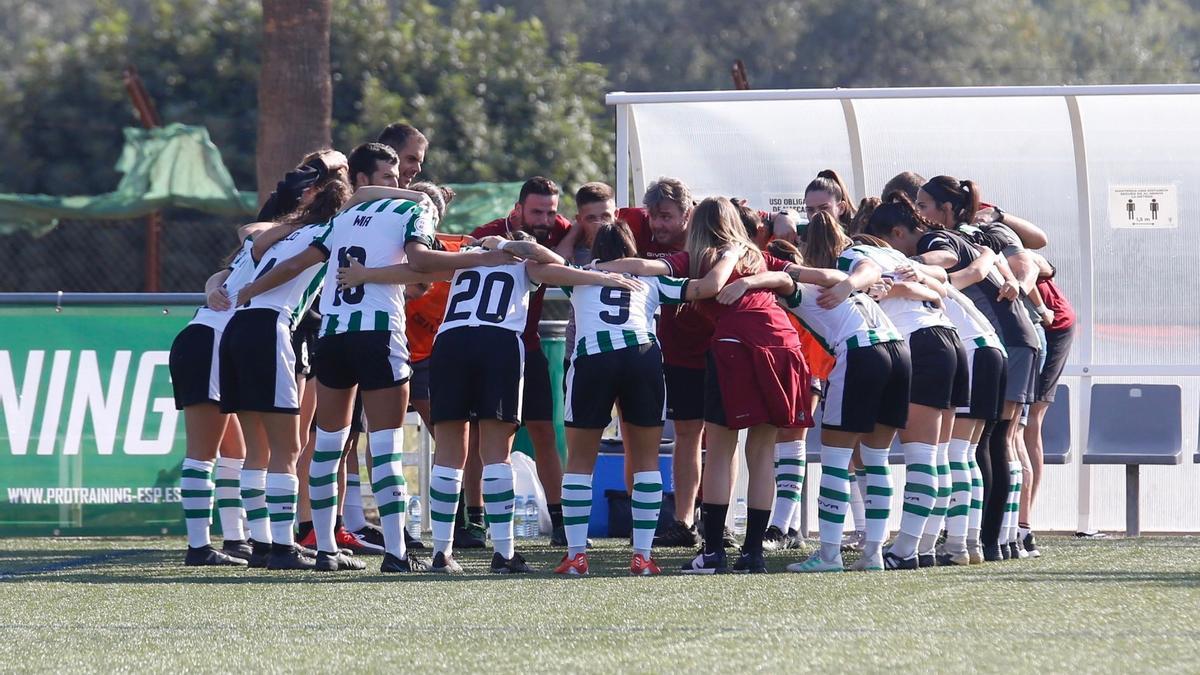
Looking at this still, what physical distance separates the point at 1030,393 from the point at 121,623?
4.06m

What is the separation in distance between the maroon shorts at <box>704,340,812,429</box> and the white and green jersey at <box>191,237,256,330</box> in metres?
1.91

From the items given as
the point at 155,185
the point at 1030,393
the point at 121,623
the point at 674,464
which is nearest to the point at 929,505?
the point at 1030,393

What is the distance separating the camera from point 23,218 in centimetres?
1438

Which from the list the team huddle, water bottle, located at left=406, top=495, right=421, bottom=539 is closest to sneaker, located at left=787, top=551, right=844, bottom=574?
the team huddle

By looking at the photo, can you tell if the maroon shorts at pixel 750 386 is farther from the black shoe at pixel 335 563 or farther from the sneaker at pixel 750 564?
the black shoe at pixel 335 563

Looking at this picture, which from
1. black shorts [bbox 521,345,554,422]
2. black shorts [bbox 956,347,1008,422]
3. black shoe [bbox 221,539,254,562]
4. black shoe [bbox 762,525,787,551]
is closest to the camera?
black shorts [bbox 956,347,1008,422]

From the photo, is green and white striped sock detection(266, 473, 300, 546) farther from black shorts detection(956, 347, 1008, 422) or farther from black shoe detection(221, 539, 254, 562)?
black shorts detection(956, 347, 1008, 422)

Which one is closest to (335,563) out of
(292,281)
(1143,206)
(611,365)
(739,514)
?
(292,281)

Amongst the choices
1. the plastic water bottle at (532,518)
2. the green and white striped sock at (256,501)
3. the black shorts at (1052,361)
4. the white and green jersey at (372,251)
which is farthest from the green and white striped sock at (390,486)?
the black shorts at (1052,361)

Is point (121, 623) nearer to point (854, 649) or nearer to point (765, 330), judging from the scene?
point (854, 649)

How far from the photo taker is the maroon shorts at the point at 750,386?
6512 mm

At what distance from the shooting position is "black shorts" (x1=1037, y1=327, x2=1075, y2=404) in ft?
26.3

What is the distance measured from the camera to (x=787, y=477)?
7.50m

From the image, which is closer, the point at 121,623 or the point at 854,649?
the point at 854,649
